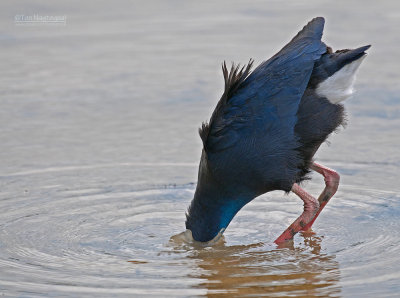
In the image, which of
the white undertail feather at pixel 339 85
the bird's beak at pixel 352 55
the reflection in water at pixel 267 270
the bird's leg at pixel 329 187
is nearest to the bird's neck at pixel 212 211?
the reflection in water at pixel 267 270

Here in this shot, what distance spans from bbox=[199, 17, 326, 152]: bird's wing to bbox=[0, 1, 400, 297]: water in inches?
29.7

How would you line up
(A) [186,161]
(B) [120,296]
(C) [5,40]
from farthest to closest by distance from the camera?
(C) [5,40] < (A) [186,161] < (B) [120,296]

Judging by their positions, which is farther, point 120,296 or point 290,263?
point 290,263

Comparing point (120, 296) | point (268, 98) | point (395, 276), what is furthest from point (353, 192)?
point (120, 296)

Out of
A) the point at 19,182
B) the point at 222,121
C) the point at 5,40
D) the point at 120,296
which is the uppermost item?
the point at 5,40

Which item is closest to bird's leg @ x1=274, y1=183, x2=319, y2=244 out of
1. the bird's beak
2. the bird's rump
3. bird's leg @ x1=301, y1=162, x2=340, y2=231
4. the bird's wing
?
bird's leg @ x1=301, y1=162, x2=340, y2=231

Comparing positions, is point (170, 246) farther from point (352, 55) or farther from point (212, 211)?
point (352, 55)

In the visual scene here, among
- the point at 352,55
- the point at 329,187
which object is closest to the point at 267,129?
the point at 352,55

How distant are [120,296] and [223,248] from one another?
113 centimetres

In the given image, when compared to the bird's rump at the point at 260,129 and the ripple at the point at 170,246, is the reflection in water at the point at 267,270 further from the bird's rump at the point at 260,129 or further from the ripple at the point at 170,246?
the bird's rump at the point at 260,129

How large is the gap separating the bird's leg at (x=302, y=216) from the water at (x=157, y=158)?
89 mm

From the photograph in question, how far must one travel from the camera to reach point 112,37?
10492 millimetres

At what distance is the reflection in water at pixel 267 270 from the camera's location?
491 centimetres

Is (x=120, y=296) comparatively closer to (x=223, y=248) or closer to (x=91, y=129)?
(x=223, y=248)
